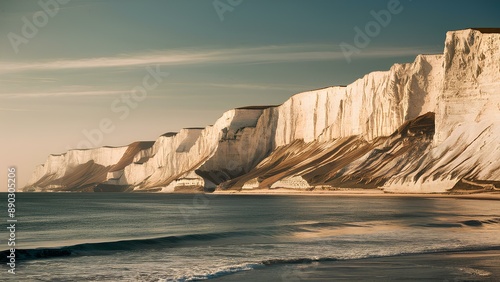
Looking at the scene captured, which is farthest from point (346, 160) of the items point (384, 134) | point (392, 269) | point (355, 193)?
point (392, 269)

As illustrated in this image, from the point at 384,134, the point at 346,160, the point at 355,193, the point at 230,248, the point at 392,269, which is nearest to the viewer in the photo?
the point at 392,269

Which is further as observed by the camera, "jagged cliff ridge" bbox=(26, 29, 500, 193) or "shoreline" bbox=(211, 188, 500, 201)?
"jagged cliff ridge" bbox=(26, 29, 500, 193)

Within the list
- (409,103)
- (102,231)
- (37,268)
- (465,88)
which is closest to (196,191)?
(409,103)

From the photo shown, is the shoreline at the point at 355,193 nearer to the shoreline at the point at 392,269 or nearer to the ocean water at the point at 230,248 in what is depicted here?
the ocean water at the point at 230,248

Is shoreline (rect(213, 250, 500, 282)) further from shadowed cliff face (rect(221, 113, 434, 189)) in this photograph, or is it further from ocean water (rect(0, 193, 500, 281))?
shadowed cliff face (rect(221, 113, 434, 189))

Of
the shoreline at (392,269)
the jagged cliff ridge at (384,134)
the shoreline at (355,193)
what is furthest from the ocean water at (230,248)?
the jagged cliff ridge at (384,134)

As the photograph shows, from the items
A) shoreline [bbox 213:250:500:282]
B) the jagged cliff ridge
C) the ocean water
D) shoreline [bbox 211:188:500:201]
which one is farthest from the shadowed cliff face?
shoreline [bbox 213:250:500:282]

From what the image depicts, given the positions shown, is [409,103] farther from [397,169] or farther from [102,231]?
[102,231]

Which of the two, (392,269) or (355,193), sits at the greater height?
(355,193)

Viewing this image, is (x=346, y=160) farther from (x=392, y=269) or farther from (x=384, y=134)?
(x=392, y=269)
